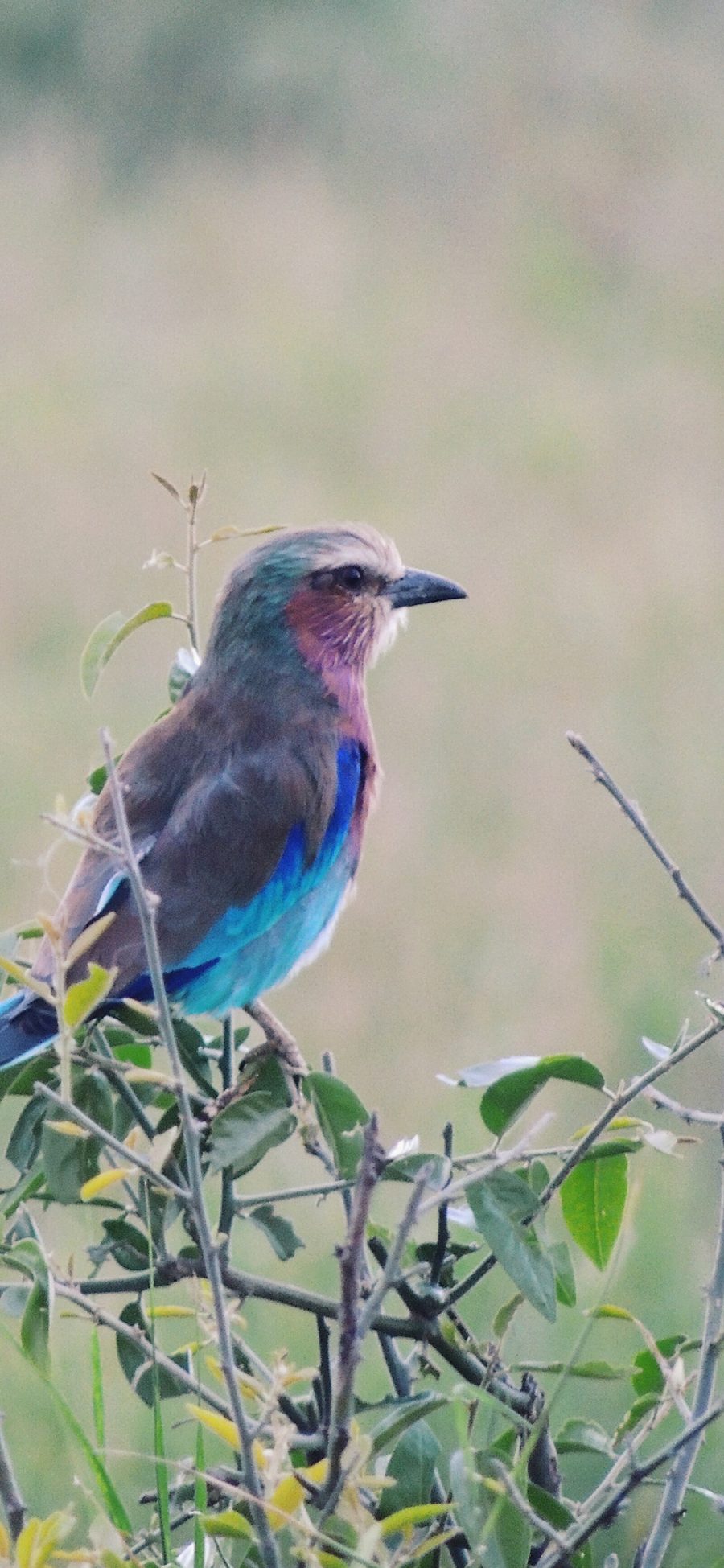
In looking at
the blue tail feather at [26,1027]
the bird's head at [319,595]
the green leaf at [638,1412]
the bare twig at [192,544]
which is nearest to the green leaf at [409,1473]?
the green leaf at [638,1412]

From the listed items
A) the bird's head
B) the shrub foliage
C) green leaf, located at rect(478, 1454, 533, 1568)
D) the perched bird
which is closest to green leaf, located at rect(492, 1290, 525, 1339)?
the shrub foliage

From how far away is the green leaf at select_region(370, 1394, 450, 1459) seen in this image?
86cm

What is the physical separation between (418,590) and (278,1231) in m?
0.76

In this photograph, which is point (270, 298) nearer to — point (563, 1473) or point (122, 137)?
point (122, 137)

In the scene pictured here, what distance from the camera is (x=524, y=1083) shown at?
0.93 meters

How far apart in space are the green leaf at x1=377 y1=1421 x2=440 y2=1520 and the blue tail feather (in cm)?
33

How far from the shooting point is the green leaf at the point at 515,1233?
881 mm

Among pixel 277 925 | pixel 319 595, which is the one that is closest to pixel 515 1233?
pixel 277 925

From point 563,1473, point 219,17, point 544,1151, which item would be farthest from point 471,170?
point 544,1151

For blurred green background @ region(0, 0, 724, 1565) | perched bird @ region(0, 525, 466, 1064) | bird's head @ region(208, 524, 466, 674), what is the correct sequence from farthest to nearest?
blurred green background @ region(0, 0, 724, 1565) → bird's head @ region(208, 524, 466, 674) → perched bird @ region(0, 525, 466, 1064)

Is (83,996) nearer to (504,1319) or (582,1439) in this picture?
(504,1319)

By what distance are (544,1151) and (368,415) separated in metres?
5.10

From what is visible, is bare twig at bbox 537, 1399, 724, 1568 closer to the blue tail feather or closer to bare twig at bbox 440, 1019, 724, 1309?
bare twig at bbox 440, 1019, 724, 1309

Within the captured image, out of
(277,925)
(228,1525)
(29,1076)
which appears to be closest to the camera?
(228,1525)
